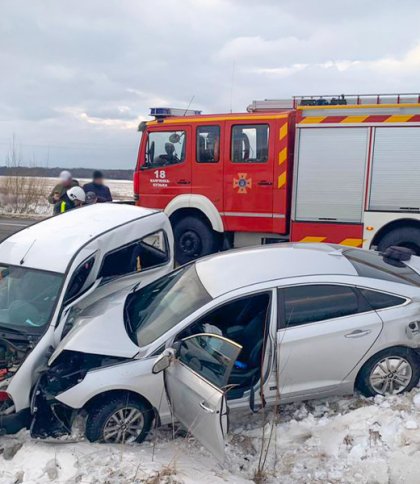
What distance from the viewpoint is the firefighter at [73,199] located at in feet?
23.8

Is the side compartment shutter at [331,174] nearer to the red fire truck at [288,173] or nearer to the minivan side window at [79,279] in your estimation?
the red fire truck at [288,173]

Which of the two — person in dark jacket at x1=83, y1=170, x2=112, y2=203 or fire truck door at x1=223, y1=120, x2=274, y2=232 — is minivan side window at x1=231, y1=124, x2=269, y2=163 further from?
person in dark jacket at x1=83, y1=170, x2=112, y2=203

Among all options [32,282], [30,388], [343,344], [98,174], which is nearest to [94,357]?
[30,388]

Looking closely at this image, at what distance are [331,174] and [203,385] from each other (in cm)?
494

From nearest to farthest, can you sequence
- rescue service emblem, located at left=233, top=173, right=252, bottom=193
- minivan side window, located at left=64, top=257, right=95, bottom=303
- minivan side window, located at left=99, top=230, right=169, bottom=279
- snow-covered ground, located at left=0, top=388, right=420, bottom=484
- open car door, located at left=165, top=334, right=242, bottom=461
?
open car door, located at left=165, top=334, right=242, bottom=461 → snow-covered ground, located at left=0, top=388, right=420, bottom=484 → minivan side window, located at left=64, top=257, right=95, bottom=303 → minivan side window, located at left=99, top=230, right=169, bottom=279 → rescue service emblem, located at left=233, top=173, right=252, bottom=193

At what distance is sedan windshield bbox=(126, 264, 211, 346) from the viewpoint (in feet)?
12.4

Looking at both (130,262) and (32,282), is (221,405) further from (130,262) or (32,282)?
(130,262)

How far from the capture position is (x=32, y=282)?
443 cm

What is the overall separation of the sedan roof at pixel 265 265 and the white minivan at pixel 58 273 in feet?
3.43

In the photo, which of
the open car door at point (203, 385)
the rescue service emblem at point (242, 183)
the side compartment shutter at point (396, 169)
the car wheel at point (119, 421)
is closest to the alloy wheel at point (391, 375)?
the open car door at point (203, 385)

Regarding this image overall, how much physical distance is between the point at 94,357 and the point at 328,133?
200 inches

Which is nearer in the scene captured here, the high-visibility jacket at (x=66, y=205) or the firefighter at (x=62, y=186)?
the high-visibility jacket at (x=66, y=205)

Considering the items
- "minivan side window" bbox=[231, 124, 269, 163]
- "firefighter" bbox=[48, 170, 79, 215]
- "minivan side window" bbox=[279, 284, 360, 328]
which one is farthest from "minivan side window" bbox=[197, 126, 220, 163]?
"minivan side window" bbox=[279, 284, 360, 328]

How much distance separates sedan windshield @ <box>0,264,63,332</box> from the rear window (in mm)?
2643
